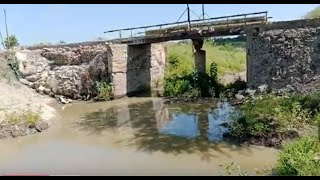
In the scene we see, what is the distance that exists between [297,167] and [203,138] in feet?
14.7

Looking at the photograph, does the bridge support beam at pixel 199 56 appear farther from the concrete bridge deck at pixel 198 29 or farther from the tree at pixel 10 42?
the tree at pixel 10 42

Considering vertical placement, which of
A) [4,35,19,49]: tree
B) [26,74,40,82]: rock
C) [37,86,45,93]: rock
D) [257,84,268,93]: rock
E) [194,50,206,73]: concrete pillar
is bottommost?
[37,86,45,93]: rock

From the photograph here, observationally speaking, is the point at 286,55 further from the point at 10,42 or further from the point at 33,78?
the point at 10,42

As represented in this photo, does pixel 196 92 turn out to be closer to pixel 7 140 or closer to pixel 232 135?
pixel 232 135

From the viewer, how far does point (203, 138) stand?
1032cm

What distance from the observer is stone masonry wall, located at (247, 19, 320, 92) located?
1238 cm

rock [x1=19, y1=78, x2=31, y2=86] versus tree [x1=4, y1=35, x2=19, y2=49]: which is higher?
tree [x1=4, y1=35, x2=19, y2=49]

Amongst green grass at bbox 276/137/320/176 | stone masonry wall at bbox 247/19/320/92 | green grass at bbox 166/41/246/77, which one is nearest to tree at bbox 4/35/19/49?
green grass at bbox 166/41/246/77

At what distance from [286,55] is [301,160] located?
7677 millimetres

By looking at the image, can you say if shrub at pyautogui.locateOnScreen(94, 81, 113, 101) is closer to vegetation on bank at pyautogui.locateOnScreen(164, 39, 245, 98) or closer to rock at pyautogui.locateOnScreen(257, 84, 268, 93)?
vegetation on bank at pyautogui.locateOnScreen(164, 39, 245, 98)

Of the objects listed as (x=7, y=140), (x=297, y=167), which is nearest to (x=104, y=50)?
(x=7, y=140)

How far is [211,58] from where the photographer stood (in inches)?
980

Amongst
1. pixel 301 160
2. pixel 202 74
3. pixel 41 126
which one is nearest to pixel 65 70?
pixel 41 126

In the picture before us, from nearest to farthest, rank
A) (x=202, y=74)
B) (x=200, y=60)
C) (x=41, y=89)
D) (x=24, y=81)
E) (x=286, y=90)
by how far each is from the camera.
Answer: (x=286, y=90) < (x=202, y=74) < (x=200, y=60) < (x=41, y=89) < (x=24, y=81)
